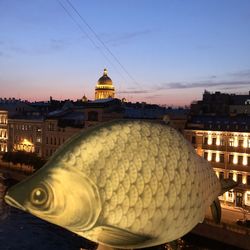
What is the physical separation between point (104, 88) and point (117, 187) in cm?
7854

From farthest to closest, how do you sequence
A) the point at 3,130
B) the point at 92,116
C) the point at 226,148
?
the point at 3,130 < the point at 92,116 < the point at 226,148

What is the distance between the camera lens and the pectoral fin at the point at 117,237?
5516mm

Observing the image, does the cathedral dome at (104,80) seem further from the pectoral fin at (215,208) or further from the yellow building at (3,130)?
the pectoral fin at (215,208)

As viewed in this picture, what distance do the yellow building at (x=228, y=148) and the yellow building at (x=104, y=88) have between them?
1884 inches

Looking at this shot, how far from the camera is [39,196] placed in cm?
526

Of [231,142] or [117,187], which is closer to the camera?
[117,187]

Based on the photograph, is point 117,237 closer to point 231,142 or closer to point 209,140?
point 231,142

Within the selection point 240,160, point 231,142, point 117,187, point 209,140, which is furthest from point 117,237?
point 209,140

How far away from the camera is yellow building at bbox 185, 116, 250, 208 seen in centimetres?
3203

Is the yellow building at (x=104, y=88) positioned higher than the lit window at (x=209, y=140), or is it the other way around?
the yellow building at (x=104, y=88)

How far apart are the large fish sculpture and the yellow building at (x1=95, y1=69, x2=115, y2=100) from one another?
76237 millimetres

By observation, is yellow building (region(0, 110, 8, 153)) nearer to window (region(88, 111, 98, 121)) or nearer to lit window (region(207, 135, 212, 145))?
window (region(88, 111, 98, 121))

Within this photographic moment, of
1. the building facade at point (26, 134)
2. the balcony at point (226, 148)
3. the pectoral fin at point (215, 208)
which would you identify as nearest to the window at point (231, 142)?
the balcony at point (226, 148)

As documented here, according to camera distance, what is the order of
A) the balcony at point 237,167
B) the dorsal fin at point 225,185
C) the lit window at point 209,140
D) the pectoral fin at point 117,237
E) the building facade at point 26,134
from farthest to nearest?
the building facade at point 26,134
the lit window at point 209,140
the balcony at point 237,167
the dorsal fin at point 225,185
the pectoral fin at point 117,237
